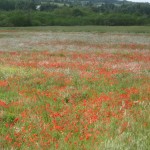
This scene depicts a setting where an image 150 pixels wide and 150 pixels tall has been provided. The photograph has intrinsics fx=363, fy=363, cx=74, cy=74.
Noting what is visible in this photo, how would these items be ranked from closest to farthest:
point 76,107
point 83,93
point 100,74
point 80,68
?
point 76,107 < point 83,93 < point 100,74 < point 80,68

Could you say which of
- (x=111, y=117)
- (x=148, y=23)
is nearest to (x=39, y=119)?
(x=111, y=117)

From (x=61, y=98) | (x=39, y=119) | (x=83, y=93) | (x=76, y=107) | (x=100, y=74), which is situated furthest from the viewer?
(x=100, y=74)

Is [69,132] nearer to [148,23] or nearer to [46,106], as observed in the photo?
[46,106]

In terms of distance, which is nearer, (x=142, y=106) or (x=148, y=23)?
(x=142, y=106)

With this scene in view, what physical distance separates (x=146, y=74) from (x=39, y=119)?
915 cm

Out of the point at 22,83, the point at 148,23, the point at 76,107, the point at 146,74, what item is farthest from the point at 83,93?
the point at 148,23

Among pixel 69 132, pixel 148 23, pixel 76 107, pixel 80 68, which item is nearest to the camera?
pixel 69 132

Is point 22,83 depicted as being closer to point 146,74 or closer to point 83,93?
point 83,93

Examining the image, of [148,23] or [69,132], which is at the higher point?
[69,132]

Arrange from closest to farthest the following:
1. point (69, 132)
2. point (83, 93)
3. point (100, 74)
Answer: point (69, 132)
point (83, 93)
point (100, 74)

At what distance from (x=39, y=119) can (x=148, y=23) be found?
12520cm

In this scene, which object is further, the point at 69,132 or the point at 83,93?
the point at 83,93

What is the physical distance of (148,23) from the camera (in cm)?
12938

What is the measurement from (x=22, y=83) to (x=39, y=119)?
5.58 m
